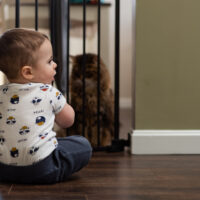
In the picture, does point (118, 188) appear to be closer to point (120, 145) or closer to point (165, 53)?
point (120, 145)

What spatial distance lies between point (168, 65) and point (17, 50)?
0.78m

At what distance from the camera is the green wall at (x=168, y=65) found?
5.55 feet

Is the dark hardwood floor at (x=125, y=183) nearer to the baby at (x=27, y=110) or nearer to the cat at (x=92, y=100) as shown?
the baby at (x=27, y=110)

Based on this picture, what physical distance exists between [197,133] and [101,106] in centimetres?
48

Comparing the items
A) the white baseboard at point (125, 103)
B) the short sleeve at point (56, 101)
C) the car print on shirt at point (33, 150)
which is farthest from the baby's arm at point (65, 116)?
the white baseboard at point (125, 103)

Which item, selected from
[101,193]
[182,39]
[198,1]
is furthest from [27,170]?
[198,1]

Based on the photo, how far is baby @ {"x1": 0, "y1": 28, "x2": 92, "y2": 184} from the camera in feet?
3.77

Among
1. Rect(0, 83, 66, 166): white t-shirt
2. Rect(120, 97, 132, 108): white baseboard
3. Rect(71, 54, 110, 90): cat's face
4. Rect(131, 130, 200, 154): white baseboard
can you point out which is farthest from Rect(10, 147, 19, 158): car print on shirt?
Rect(120, 97, 132, 108): white baseboard

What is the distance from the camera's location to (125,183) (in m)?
1.19

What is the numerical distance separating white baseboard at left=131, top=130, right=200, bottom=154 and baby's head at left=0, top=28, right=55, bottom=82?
695 mm

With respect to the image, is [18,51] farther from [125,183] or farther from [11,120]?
[125,183]

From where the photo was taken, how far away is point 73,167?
124 centimetres

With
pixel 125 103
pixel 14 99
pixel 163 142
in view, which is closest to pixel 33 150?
pixel 14 99

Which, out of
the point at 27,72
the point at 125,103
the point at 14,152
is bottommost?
the point at 125,103
